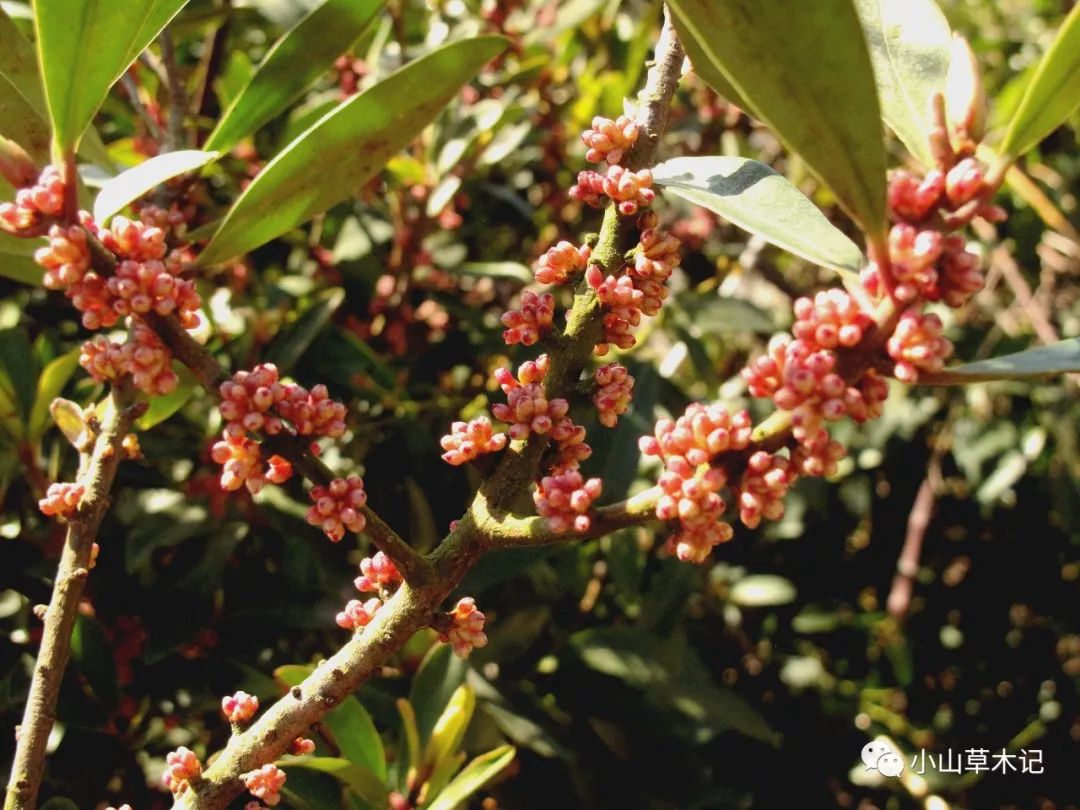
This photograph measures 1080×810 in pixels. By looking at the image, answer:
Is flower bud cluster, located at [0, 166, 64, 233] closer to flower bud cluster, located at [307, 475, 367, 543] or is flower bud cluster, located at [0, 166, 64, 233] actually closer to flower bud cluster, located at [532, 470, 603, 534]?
flower bud cluster, located at [307, 475, 367, 543]

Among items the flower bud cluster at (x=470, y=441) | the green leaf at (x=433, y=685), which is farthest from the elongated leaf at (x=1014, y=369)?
the green leaf at (x=433, y=685)

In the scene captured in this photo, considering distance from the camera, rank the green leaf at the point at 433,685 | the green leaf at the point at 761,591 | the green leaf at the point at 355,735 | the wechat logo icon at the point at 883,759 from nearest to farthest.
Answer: the green leaf at the point at 355,735 → the green leaf at the point at 433,685 → the wechat logo icon at the point at 883,759 → the green leaf at the point at 761,591

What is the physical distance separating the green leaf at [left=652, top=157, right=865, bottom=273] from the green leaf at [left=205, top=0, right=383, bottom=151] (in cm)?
39

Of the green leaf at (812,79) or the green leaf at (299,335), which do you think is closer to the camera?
the green leaf at (812,79)

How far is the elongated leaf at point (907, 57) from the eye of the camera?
0.83 meters

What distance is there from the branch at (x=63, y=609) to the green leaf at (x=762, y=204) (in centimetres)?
56

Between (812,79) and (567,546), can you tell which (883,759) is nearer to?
(567,546)

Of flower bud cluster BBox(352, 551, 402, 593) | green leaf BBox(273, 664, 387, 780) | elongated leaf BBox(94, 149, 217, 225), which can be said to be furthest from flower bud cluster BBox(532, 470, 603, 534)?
green leaf BBox(273, 664, 387, 780)

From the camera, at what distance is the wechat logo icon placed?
1715mm

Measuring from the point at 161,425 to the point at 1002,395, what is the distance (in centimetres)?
215

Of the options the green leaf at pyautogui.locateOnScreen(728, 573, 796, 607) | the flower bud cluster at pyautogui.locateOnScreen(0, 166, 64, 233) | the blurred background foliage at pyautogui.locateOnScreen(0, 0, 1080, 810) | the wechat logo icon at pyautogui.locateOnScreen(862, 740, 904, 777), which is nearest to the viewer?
the flower bud cluster at pyautogui.locateOnScreen(0, 166, 64, 233)

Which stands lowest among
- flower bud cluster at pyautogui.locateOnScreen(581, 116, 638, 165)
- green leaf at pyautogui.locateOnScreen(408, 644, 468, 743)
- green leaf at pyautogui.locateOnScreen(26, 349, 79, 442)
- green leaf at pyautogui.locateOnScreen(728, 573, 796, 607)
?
green leaf at pyautogui.locateOnScreen(728, 573, 796, 607)

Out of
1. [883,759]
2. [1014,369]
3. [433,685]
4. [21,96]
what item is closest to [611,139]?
[1014,369]

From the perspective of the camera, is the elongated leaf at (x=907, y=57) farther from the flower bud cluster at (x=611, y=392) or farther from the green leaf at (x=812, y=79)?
the flower bud cluster at (x=611, y=392)
